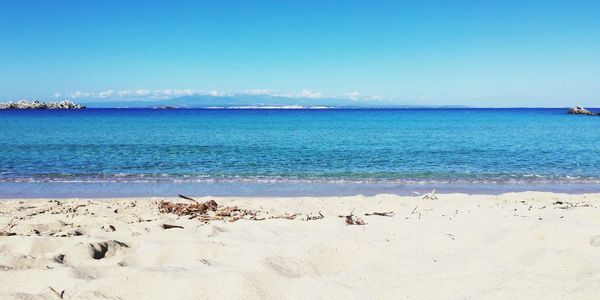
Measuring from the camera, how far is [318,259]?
167 inches

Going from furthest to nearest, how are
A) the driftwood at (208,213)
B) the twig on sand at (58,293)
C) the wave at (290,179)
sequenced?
the wave at (290,179), the driftwood at (208,213), the twig on sand at (58,293)

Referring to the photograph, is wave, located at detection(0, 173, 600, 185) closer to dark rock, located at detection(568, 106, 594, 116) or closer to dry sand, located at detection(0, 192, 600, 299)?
dry sand, located at detection(0, 192, 600, 299)

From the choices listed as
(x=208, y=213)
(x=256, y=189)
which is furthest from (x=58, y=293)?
(x=256, y=189)

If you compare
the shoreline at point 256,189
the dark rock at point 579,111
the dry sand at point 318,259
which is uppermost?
the dark rock at point 579,111

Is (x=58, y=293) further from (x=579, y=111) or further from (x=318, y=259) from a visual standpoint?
(x=579, y=111)

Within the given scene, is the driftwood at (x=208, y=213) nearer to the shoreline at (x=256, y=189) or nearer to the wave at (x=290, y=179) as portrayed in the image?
the shoreline at (x=256, y=189)

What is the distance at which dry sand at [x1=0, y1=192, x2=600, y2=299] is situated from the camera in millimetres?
3371

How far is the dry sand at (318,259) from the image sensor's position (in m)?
3.37

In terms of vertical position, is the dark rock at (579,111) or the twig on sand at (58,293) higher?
the dark rock at (579,111)

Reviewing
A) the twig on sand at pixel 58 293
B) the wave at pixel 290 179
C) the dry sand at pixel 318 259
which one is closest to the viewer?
the twig on sand at pixel 58 293

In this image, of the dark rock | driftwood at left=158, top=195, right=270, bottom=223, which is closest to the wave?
driftwood at left=158, top=195, right=270, bottom=223

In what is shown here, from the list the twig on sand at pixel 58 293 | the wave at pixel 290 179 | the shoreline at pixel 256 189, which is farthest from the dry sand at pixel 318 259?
the wave at pixel 290 179

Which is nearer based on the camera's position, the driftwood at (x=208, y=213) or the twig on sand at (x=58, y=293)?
the twig on sand at (x=58, y=293)

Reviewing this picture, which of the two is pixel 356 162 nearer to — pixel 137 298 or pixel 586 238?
pixel 586 238
